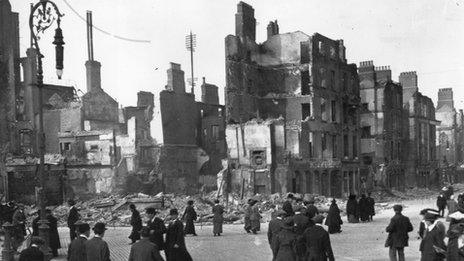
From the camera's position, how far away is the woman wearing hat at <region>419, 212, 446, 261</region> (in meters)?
10.4

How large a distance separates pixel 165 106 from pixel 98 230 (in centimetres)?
3894

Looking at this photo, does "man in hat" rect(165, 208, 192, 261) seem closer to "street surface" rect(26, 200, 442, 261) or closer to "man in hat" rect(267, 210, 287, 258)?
"man in hat" rect(267, 210, 287, 258)

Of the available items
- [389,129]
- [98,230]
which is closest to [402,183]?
[389,129]

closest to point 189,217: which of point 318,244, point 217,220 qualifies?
point 217,220

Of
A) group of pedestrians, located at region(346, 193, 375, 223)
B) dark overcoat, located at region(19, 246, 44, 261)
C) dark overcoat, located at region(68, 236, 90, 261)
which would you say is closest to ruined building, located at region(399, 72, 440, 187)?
group of pedestrians, located at region(346, 193, 375, 223)

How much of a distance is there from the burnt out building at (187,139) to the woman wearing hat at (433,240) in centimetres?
3762

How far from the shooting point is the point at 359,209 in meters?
26.2

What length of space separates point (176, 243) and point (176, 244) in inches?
1.6

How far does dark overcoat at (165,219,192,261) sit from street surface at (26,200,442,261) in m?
2.84

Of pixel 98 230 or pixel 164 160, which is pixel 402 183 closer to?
Result: pixel 164 160

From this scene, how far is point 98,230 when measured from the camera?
29.8ft

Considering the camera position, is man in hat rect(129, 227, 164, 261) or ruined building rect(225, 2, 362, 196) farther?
ruined building rect(225, 2, 362, 196)

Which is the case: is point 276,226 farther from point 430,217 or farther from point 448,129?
point 448,129

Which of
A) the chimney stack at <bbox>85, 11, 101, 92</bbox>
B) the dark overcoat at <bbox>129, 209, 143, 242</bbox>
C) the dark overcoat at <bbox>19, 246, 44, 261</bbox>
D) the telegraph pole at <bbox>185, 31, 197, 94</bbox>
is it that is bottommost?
the dark overcoat at <bbox>129, 209, 143, 242</bbox>
